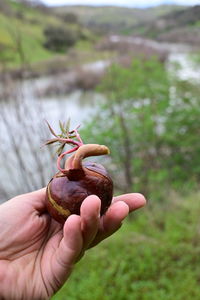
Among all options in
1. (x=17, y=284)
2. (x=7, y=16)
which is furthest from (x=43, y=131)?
(x=17, y=284)

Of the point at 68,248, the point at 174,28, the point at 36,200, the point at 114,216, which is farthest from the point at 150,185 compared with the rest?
the point at 68,248

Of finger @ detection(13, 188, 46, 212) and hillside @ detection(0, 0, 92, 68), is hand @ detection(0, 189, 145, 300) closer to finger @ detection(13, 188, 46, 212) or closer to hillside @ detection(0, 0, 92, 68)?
finger @ detection(13, 188, 46, 212)

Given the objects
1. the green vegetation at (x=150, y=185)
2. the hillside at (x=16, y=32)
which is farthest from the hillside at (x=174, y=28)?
the hillside at (x=16, y=32)

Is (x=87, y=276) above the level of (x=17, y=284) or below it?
below

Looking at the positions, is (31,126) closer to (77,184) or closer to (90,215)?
(77,184)

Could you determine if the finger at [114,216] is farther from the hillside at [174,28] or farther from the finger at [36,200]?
the hillside at [174,28]

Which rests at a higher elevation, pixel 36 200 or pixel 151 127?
pixel 36 200

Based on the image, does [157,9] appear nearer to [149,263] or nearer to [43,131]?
[43,131]
